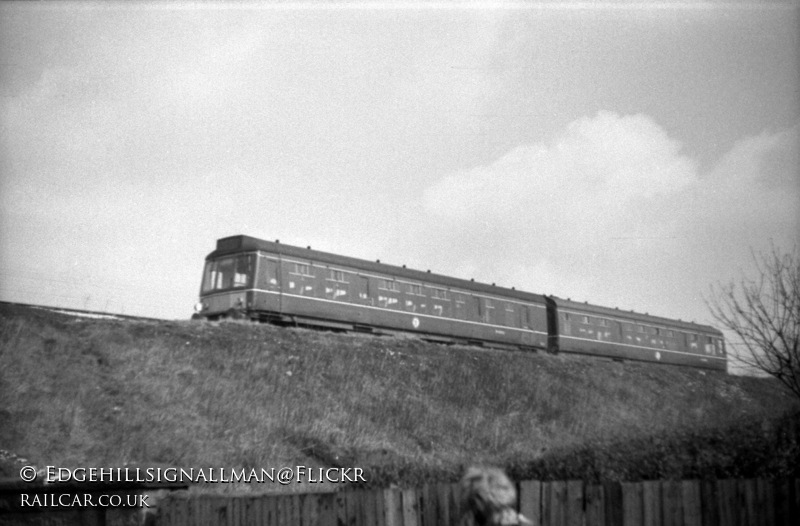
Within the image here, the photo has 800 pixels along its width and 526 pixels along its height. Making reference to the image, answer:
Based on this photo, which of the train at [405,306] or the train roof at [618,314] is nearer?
the train at [405,306]

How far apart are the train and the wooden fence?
16.0 m

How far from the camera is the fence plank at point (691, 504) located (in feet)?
18.5

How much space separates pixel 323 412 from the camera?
54.7ft

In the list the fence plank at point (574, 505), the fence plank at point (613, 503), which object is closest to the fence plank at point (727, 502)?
the fence plank at point (613, 503)

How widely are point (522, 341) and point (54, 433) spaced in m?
A: 22.0

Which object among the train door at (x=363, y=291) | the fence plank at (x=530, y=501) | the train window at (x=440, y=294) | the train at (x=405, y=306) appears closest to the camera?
the fence plank at (x=530, y=501)

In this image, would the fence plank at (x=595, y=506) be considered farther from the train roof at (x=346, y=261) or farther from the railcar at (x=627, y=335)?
the railcar at (x=627, y=335)

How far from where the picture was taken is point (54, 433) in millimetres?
12852

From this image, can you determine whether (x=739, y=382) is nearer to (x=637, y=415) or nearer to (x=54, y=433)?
(x=637, y=415)

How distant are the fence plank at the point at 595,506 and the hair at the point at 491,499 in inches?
74.8

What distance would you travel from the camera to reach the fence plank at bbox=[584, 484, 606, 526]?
542 centimetres

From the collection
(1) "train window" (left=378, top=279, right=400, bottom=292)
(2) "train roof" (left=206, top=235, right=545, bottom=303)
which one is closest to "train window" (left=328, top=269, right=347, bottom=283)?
(2) "train roof" (left=206, top=235, right=545, bottom=303)

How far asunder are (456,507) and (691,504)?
1826 millimetres

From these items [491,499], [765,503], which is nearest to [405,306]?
[765,503]
